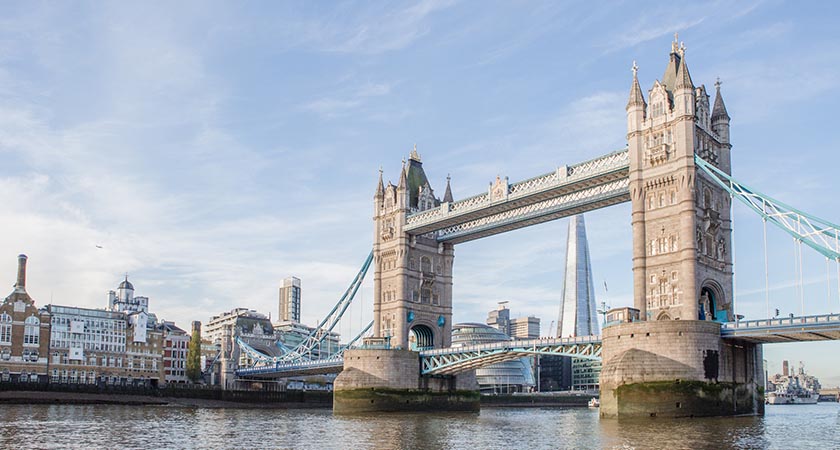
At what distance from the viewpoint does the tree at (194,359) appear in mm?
127875

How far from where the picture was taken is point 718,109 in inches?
2621

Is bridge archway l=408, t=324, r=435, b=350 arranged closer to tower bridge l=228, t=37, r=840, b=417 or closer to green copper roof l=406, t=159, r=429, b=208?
tower bridge l=228, t=37, r=840, b=417

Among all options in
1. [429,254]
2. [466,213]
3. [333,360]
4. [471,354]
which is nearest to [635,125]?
[466,213]

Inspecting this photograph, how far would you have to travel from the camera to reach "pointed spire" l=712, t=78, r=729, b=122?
6619 cm

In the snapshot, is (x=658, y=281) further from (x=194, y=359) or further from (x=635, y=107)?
(x=194, y=359)

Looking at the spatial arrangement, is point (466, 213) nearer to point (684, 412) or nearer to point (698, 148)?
point (698, 148)

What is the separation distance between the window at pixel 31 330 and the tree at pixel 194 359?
25.4m

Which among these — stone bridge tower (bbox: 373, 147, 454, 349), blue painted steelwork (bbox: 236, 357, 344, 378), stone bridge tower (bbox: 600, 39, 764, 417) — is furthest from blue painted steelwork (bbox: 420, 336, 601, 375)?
blue painted steelwork (bbox: 236, 357, 344, 378)

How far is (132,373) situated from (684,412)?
82.9m

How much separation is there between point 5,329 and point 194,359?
100 ft

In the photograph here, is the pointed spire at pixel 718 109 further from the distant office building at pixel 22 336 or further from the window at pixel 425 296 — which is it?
the distant office building at pixel 22 336

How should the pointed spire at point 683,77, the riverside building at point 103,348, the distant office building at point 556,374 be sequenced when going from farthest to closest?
the distant office building at point 556,374 → the riverside building at point 103,348 → the pointed spire at point 683,77

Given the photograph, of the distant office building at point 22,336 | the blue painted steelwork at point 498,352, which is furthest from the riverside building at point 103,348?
the blue painted steelwork at point 498,352

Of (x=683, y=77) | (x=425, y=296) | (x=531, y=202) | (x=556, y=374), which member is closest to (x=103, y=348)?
(x=425, y=296)
